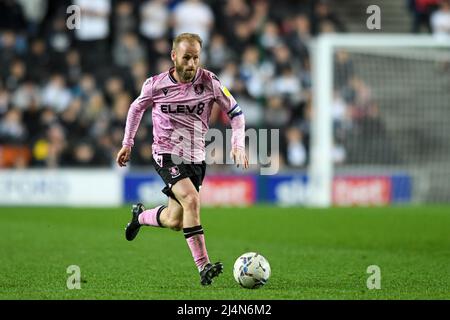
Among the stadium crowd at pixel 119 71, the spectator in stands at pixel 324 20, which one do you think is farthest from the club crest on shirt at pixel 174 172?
the spectator in stands at pixel 324 20

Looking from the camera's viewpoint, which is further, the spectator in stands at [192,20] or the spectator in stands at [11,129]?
the spectator in stands at [192,20]

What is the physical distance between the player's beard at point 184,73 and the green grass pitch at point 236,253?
5.51 feet

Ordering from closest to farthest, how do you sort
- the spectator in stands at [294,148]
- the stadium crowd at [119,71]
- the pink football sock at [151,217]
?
1. the pink football sock at [151,217]
2. the stadium crowd at [119,71]
3. the spectator in stands at [294,148]

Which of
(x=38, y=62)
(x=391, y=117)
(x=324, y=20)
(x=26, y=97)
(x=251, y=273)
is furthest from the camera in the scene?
(x=324, y=20)

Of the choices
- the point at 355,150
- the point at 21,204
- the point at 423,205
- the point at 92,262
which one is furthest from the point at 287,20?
the point at 92,262

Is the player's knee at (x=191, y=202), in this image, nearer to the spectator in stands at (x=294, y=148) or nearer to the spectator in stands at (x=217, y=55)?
the spectator in stands at (x=294, y=148)

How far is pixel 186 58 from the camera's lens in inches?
313

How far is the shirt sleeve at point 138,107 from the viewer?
827cm

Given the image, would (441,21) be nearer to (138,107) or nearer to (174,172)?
(138,107)

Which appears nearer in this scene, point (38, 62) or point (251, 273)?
point (251, 273)

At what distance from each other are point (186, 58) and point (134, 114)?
0.81 meters

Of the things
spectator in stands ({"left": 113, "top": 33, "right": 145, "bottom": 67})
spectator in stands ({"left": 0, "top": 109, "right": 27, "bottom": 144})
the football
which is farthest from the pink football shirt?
spectator in stands ({"left": 113, "top": 33, "right": 145, "bottom": 67})

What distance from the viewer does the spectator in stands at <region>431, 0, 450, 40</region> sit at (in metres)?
21.6

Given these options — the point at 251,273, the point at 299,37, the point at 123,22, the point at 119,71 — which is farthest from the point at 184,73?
the point at 299,37
